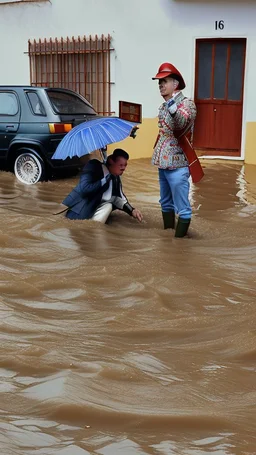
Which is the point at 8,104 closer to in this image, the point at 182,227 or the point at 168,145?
the point at 168,145

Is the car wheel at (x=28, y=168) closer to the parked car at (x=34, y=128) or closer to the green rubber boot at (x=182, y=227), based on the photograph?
the parked car at (x=34, y=128)

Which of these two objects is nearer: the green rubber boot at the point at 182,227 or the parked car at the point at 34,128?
the green rubber boot at the point at 182,227

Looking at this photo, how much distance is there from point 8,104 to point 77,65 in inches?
159

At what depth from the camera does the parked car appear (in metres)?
9.23

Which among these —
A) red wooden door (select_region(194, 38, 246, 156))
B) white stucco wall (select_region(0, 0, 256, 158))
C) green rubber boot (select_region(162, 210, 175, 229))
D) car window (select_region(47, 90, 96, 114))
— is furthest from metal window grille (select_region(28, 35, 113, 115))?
green rubber boot (select_region(162, 210, 175, 229))

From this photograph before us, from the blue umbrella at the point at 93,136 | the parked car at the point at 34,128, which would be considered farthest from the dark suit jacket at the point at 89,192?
the parked car at the point at 34,128

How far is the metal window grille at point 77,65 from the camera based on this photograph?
1296cm

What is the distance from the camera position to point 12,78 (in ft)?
46.5

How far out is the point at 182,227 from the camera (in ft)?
19.1

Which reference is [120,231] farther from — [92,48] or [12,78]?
[12,78]

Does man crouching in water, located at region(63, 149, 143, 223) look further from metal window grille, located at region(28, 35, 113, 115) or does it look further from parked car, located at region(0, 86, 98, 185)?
metal window grille, located at region(28, 35, 113, 115)

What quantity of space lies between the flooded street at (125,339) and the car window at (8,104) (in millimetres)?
3554

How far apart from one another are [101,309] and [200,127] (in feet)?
30.0

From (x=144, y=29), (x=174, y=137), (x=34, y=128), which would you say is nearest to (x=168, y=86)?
(x=174, y=137)
